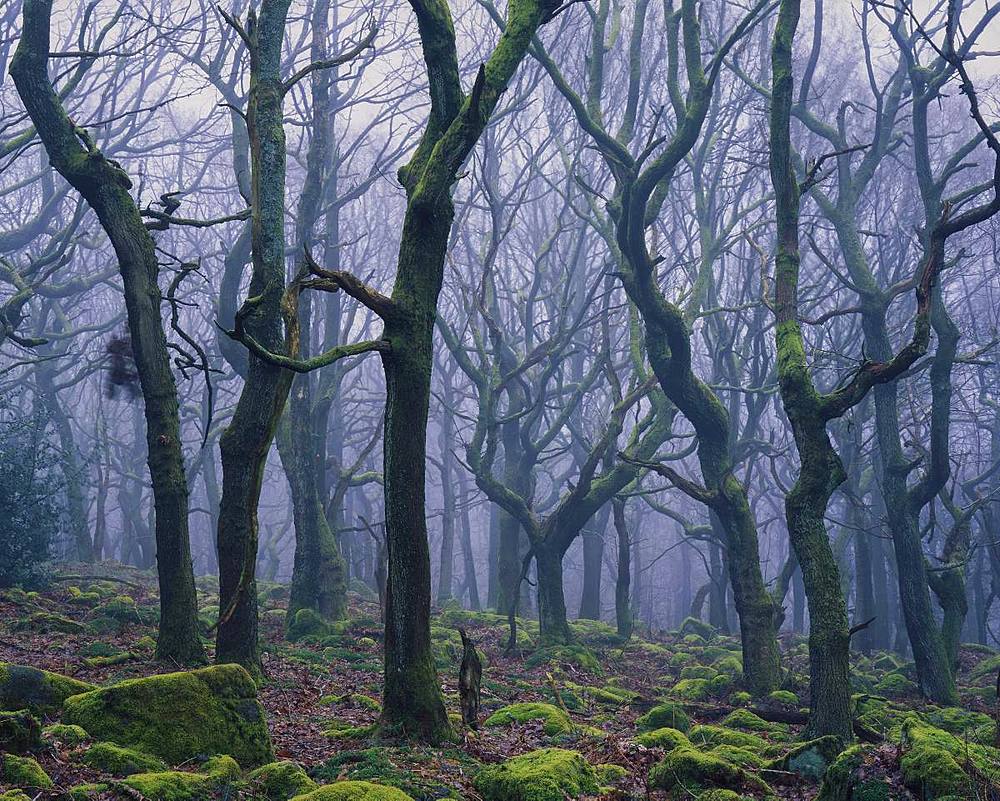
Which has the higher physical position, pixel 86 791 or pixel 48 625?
pixel 48 625

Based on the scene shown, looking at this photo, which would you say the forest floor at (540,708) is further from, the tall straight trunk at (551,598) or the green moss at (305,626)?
the tall straight trunk at (551,598)

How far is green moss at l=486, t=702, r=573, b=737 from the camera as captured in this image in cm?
830

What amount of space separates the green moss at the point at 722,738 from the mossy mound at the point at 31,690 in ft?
18.5

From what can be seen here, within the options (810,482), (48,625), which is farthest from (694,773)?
(48,625)

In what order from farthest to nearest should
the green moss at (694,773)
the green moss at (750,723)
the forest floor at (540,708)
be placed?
1. the green moss at (750,723)
2. the green moss at (694,773)
3. the forest floor at (540,708)

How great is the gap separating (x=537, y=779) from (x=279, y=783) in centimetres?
166

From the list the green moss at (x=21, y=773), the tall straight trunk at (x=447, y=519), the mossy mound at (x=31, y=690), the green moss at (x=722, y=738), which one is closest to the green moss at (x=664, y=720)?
the green moss at (x=722, y=738)

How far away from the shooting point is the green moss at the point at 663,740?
7.59 meters

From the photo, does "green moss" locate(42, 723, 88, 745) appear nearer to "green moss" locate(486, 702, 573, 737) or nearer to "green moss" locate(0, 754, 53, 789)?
"green moss" locate(0, 754, 53, 789)

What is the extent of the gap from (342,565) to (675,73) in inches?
396

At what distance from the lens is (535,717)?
866 cm

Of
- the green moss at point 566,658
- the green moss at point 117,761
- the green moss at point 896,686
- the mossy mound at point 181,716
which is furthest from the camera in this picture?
the green moss at point 566,658

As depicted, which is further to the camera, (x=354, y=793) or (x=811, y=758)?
(x=811, y=758)

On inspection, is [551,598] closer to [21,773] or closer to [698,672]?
[698,672]
